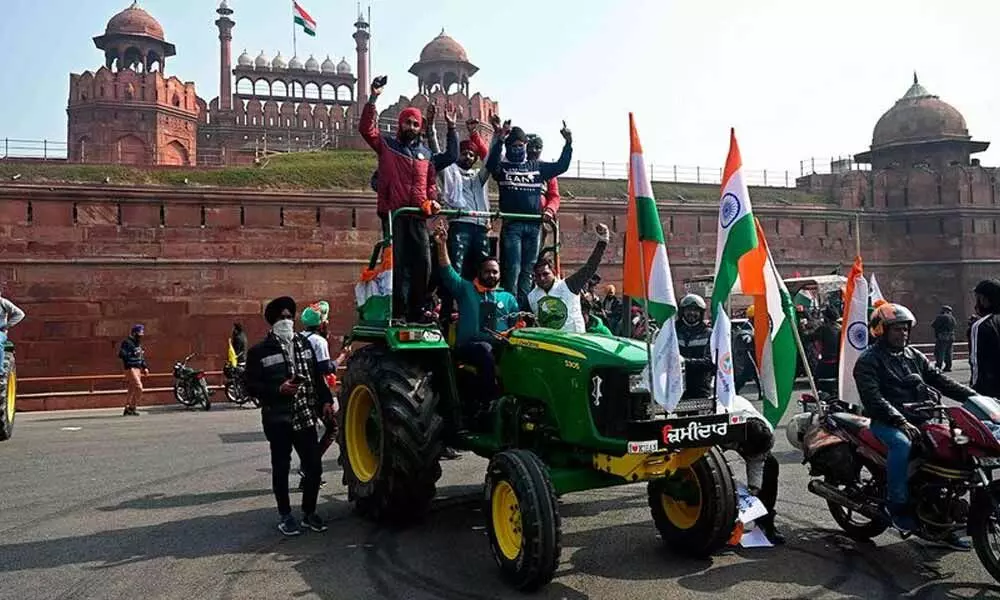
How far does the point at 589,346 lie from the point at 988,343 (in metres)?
3.92

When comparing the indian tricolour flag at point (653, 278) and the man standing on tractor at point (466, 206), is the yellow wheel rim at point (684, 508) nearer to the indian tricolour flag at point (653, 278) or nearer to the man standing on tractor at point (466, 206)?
the indian tricolour flag at point (653, 278)

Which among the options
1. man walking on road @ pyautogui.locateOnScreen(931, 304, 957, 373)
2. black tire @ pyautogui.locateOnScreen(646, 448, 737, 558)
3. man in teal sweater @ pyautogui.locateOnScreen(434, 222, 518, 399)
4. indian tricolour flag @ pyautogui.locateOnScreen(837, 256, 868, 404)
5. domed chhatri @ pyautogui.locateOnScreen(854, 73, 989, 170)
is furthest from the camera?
domed chhatri @ pyautogui.locateOnScreen(854, 73, 989, 170)

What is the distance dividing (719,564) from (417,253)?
3.30 meters

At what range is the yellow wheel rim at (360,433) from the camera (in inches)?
256

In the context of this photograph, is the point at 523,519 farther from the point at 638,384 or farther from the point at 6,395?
the point at 6,395

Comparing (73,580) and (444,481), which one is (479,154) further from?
(73,580)

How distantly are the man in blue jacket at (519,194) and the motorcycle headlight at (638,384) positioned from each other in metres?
2.48

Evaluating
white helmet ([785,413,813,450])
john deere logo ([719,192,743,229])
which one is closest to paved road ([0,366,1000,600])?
white helmet ([785,413,813,450])

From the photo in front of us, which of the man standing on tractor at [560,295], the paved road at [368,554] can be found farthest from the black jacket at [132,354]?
the man standing on tractor at [560,295]

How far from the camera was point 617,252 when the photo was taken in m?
25.6

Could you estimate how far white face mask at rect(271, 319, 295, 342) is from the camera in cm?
582

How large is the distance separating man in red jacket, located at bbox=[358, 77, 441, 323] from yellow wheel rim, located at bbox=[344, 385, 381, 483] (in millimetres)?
778

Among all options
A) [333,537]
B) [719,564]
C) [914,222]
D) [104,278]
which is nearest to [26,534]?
[333,537]

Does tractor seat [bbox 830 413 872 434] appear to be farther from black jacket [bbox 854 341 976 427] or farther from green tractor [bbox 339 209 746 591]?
green tractor [bbox 339 209 746 591]
